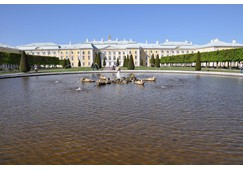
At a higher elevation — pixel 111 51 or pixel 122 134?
pixel 111 51

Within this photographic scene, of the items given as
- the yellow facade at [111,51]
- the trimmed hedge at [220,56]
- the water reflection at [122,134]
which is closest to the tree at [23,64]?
the water reflection at [122,134]

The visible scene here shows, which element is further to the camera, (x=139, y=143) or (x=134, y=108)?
(x=134, y=108)

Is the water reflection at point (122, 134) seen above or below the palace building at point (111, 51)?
below

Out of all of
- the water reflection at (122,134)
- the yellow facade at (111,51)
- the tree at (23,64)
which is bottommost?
the water reflection at (122,134)

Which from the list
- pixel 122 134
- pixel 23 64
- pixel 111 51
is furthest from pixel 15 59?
pixel 111 51

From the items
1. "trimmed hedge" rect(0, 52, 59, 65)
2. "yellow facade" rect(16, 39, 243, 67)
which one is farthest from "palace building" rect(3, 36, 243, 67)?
"trimmed hedge" rect(0, 52, 59, 65)

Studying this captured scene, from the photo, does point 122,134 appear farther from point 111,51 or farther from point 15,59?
point 111,51

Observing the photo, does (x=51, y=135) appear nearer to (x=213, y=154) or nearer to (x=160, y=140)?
(x=160, y=140)

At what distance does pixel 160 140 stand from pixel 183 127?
121cm

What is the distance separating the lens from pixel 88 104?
9281 mm

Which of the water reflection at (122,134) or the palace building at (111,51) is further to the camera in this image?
the palace building at (111,51)

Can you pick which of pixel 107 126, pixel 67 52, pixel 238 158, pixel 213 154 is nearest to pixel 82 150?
pixel 107 126

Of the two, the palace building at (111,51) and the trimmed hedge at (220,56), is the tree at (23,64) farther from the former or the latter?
the palace building at (111,51)

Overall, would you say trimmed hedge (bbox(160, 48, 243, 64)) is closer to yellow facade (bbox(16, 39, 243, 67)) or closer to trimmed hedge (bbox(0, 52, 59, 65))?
yellow facade (bbox(16, 39, 243, 67))
